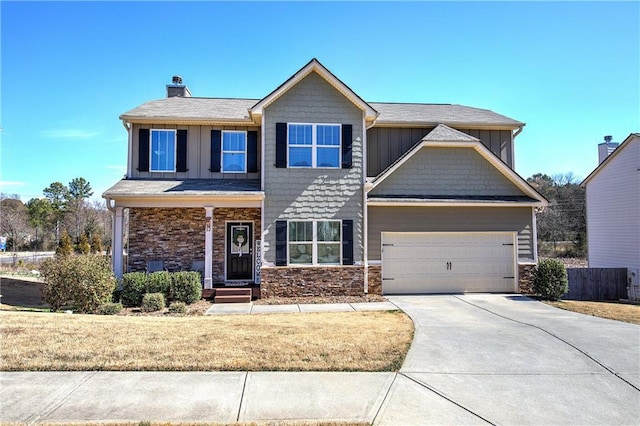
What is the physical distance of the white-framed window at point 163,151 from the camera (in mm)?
14039

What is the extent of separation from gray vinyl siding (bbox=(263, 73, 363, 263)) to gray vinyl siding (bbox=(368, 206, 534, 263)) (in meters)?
0.68

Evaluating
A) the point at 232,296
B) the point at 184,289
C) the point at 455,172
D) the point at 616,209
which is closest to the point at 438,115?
the point at 455,172

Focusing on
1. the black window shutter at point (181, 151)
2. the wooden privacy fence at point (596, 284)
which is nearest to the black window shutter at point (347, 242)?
the black window shutter at point (181, 151)

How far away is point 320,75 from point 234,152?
13.2 feet

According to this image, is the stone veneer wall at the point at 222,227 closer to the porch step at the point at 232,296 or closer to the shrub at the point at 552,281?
the porch step at the point at 232,296

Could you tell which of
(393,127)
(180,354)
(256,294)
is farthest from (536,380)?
(393,127)

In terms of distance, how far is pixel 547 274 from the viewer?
41.9ft

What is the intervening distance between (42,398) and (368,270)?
31.9 feet

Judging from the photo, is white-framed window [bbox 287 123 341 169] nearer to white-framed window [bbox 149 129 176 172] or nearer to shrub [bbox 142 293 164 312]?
white-framed window [bbox 149 129 176 172]

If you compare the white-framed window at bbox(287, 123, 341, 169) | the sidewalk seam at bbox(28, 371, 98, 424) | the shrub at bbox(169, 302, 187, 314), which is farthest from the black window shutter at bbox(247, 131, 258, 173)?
the sidewalk seam at bbox(28, 371, 98, 424)

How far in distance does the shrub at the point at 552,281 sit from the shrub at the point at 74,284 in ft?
43.2

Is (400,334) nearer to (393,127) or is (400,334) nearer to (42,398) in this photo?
(42,398)

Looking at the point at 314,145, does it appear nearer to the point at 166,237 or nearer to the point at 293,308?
the point at 293,308

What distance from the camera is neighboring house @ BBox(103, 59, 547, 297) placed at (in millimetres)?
12773
